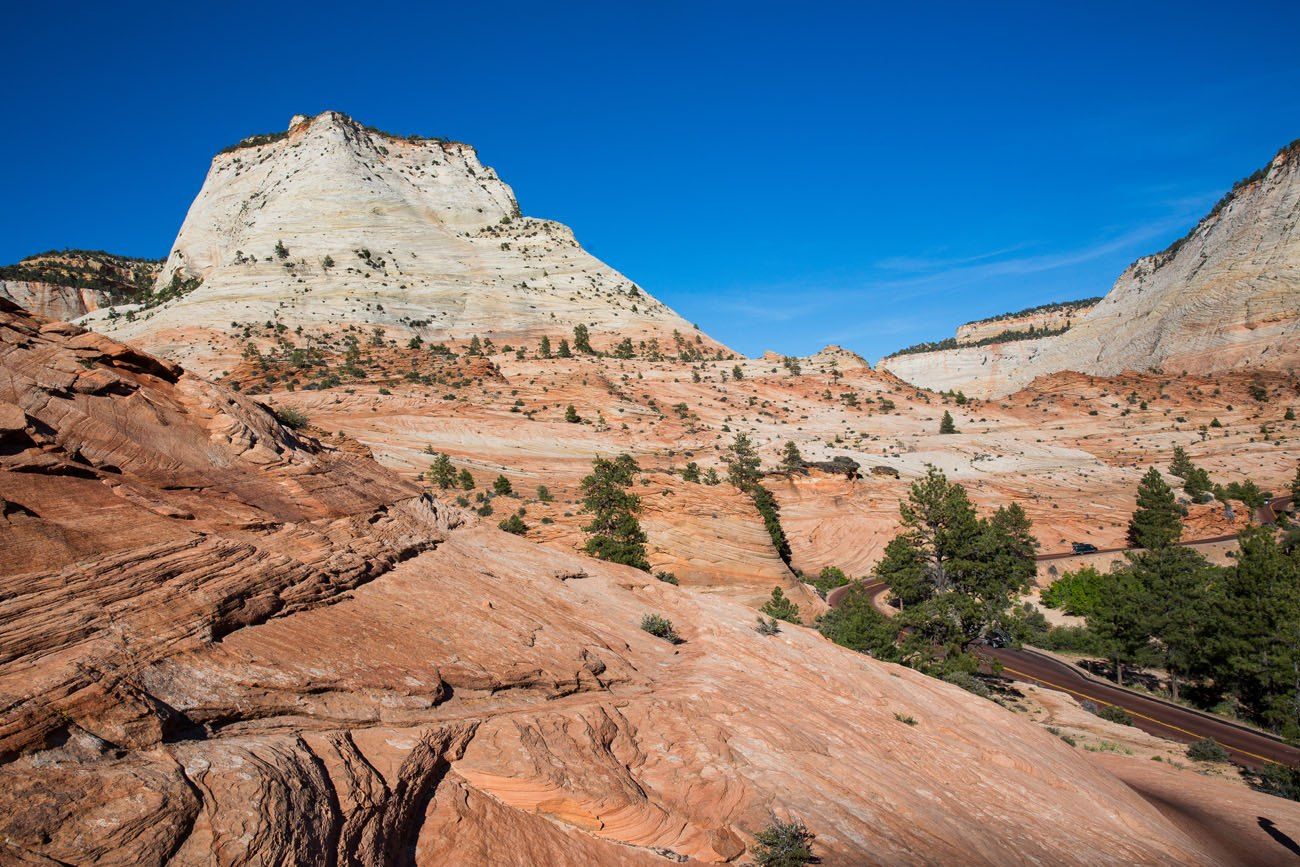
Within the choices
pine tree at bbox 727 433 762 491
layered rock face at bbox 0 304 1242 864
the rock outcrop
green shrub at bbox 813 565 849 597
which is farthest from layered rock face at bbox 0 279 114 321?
the rock outcrop

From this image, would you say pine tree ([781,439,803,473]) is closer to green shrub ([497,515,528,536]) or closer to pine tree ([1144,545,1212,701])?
pine tree ([1144,545,1212,701])

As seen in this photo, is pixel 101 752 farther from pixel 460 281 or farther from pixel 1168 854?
pixel 460 281

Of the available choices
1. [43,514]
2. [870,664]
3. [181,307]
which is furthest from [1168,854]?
[181,307]

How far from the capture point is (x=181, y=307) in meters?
69.6

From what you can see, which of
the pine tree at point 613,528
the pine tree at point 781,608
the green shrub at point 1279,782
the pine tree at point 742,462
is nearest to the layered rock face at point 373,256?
the pine tree at point 742,462

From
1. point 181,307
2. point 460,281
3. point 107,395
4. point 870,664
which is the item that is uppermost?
point 460,281

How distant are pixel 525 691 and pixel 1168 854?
1265 cm

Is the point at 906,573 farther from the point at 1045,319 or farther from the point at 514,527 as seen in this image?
the point at 1045,319

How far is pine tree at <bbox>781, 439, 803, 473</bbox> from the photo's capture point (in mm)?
61294

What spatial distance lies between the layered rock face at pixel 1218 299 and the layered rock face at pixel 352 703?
101330 millimetres

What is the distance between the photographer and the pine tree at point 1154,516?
49.6m

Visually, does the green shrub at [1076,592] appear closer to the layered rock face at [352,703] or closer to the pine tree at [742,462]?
the pine tree at [742,462]

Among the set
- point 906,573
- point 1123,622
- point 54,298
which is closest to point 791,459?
point 906,573

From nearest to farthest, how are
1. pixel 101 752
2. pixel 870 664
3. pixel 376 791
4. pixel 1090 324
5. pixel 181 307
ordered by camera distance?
pixel 101 752 < pixel 376 791 < pixel 870 664 < pixel 181 307 < pixel 1090 324
